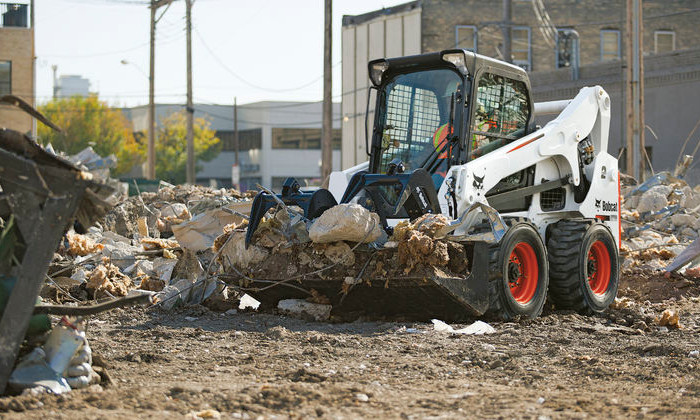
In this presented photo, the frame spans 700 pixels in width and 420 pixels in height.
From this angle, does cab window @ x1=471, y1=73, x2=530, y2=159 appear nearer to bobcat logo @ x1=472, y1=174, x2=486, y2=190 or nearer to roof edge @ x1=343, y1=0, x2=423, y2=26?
bobcat logo @ x1=472, y1=174, x2=486, y2=190

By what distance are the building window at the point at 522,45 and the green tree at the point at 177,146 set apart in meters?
41.1

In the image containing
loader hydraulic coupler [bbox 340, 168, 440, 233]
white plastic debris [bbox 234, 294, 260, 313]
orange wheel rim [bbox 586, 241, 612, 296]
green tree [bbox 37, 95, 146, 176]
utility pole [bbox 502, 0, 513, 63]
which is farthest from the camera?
green tree [bbox 37, 95, 146, 176]

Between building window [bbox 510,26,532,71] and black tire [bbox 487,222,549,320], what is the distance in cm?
3016

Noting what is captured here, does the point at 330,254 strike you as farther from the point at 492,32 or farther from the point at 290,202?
the point at 492,32

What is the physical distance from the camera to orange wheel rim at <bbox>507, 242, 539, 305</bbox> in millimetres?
9430

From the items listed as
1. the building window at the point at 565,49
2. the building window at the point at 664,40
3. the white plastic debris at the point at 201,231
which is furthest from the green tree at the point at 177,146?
the white plastic debris at the point at 201,231

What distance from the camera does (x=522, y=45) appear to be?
39188 mm

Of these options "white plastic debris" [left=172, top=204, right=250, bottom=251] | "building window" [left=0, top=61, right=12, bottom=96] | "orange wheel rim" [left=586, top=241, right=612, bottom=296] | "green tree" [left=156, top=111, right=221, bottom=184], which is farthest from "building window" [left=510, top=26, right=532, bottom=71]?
"green tree" [left=156, top=111, right=221, bottom=184]

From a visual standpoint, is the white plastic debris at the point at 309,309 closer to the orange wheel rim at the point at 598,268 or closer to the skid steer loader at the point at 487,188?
the skid steer loader at the point at 487,188

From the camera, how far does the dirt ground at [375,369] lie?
519 cm

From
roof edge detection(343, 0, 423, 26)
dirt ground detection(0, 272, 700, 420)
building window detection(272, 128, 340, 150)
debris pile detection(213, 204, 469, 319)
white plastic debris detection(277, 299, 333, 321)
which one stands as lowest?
dirt ground detection(0, 272, 700, 420)

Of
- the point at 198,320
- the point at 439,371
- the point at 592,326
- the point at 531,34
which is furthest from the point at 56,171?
the point at 531,34

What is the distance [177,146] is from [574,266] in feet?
233

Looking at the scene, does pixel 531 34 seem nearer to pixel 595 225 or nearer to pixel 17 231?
pixel 595 225
